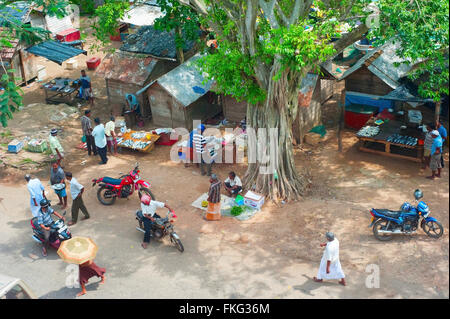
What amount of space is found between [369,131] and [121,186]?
760 centimetres

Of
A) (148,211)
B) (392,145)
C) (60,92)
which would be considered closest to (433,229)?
(392,145)

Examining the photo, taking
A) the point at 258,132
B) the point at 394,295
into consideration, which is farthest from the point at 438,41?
the point at 394,295

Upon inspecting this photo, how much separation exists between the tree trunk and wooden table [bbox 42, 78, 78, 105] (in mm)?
9473

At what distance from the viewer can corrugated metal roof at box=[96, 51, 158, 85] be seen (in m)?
18.9

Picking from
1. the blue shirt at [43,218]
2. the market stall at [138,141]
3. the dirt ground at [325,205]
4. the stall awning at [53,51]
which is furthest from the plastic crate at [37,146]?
the blue shirt at [43,218]

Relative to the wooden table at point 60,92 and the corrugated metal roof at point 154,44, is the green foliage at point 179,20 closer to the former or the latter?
the corrugated metal roof at point 154,44

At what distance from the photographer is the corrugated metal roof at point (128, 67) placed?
18.9 meters

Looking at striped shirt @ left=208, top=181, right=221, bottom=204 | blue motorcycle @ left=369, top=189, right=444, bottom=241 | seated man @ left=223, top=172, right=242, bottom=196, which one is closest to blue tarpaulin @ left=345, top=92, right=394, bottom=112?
seated man @ left=223, top=172, right=242, bottom=196

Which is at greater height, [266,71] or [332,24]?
[332,24]

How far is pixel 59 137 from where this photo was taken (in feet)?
59.5

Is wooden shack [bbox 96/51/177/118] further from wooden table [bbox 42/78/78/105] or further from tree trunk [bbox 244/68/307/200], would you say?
tree trunk [bbox 244/68/307/200]

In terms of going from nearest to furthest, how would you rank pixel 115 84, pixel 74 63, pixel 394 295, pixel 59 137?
pixel 394 295 < pixel 59 137 < pixel 115 84 < pixel 74 63

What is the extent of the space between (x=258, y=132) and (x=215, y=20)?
3.14 m

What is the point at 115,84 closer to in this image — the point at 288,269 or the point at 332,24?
the point at 332,24
